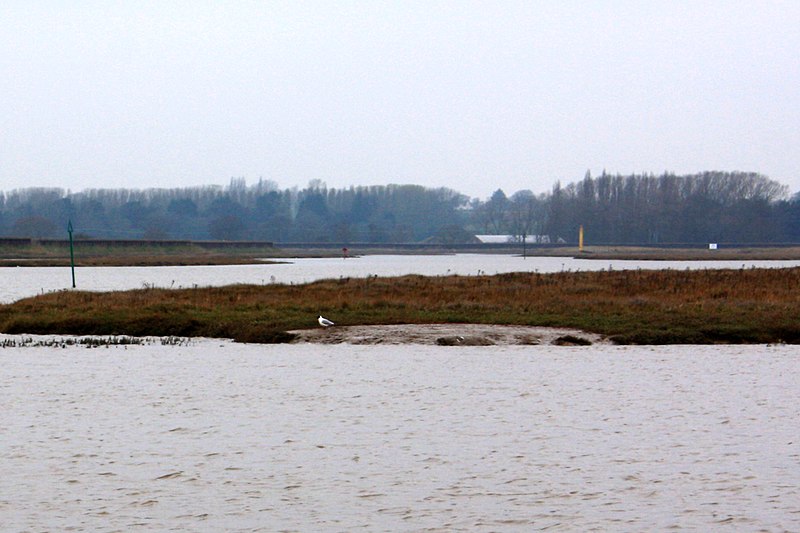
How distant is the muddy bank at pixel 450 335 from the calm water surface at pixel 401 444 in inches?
161

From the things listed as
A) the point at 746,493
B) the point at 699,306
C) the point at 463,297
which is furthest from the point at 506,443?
the point at 463,297

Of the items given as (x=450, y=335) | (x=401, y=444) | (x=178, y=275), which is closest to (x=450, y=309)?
(x=450, y=335)

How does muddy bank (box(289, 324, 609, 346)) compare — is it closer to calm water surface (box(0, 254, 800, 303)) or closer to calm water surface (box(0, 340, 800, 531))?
calm water surface (box(0, 340, 800, 531))

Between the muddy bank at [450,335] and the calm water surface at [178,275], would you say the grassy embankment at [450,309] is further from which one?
the calm water surface at [178,275]

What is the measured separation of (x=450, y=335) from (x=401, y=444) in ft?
56.2

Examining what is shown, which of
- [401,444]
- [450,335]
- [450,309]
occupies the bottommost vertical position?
[401,444]

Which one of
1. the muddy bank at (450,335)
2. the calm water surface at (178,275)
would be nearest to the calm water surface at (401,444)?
the muddy bank at (450,335)

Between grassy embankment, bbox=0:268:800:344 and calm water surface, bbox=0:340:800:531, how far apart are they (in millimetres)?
5920

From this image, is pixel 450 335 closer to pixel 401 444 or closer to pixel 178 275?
pixel 401 444

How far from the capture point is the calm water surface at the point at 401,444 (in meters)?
15.1

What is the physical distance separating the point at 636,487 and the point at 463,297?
31155 mm

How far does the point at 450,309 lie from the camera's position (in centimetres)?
4334

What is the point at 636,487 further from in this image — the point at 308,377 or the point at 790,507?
the point at 308,377

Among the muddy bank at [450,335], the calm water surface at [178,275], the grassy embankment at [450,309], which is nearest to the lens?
the muddy bank at [450,335]
